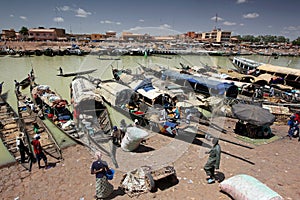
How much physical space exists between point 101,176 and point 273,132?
9.94 metres

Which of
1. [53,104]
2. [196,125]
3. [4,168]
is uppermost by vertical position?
[53,104]

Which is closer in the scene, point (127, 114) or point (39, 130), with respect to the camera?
point (39, 130)

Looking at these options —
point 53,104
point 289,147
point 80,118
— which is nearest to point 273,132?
point 289,147

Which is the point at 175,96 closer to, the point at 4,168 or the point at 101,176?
the point at 101,176

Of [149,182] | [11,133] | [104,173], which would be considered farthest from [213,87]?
[11,133]

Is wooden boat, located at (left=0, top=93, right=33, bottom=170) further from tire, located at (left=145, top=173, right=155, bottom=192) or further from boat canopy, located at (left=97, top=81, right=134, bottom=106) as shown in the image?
boat canopy, located at (left=97, top=81, right=134, bottom=106)

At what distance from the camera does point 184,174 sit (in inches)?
286

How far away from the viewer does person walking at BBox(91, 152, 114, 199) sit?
5414 mm

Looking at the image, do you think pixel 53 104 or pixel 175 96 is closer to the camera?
pixel 53 104

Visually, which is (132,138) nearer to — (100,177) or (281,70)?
(100,177)

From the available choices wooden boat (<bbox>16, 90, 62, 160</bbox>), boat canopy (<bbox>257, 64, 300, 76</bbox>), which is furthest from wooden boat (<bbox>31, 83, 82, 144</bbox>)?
boat canopy (<bbox>257, 64, 300, 76</bbox>)

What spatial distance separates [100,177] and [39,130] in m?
6.00

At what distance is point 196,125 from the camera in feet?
35.9

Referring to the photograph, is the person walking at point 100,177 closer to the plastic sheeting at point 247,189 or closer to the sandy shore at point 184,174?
the sandy shore at point 184,174
